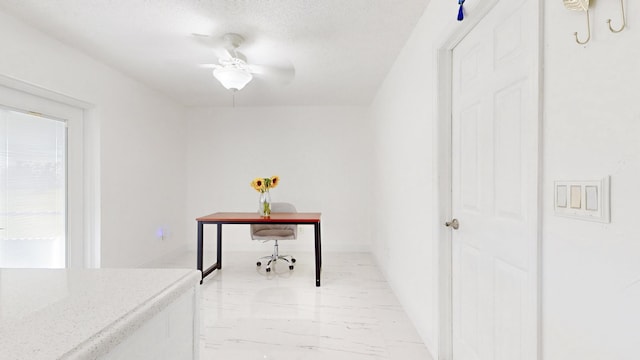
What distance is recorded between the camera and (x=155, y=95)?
13.8ft

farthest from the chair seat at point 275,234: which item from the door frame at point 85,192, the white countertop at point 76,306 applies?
the white countertop at point 76,306

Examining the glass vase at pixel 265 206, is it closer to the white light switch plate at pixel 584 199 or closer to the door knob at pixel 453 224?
the door knob at pixel 453 224

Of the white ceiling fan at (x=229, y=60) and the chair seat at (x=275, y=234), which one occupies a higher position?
the white ceiling fan at (x=229, y=60)

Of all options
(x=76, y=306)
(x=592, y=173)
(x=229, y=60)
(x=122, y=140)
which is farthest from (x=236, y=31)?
(x=592, y=173)

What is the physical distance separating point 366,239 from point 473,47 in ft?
12.5

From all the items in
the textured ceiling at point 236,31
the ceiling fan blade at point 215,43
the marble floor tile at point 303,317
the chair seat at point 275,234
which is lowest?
the marble floor tile at point 303,317

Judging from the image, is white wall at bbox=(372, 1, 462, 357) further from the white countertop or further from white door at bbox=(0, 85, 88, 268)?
white door at bbox=(0, 85, 88, 268)

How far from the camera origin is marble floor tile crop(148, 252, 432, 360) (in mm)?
2131

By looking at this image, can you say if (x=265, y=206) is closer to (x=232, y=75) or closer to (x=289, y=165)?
(x=289, y=165)

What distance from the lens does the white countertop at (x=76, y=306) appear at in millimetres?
530

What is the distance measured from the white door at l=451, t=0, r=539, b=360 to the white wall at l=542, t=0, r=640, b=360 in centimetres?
7

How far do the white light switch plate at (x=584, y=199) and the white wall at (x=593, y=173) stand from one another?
0.6 inches

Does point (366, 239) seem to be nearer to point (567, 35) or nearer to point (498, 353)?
point (498, 353)

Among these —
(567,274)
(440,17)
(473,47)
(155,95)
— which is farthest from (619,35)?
(155,95)
